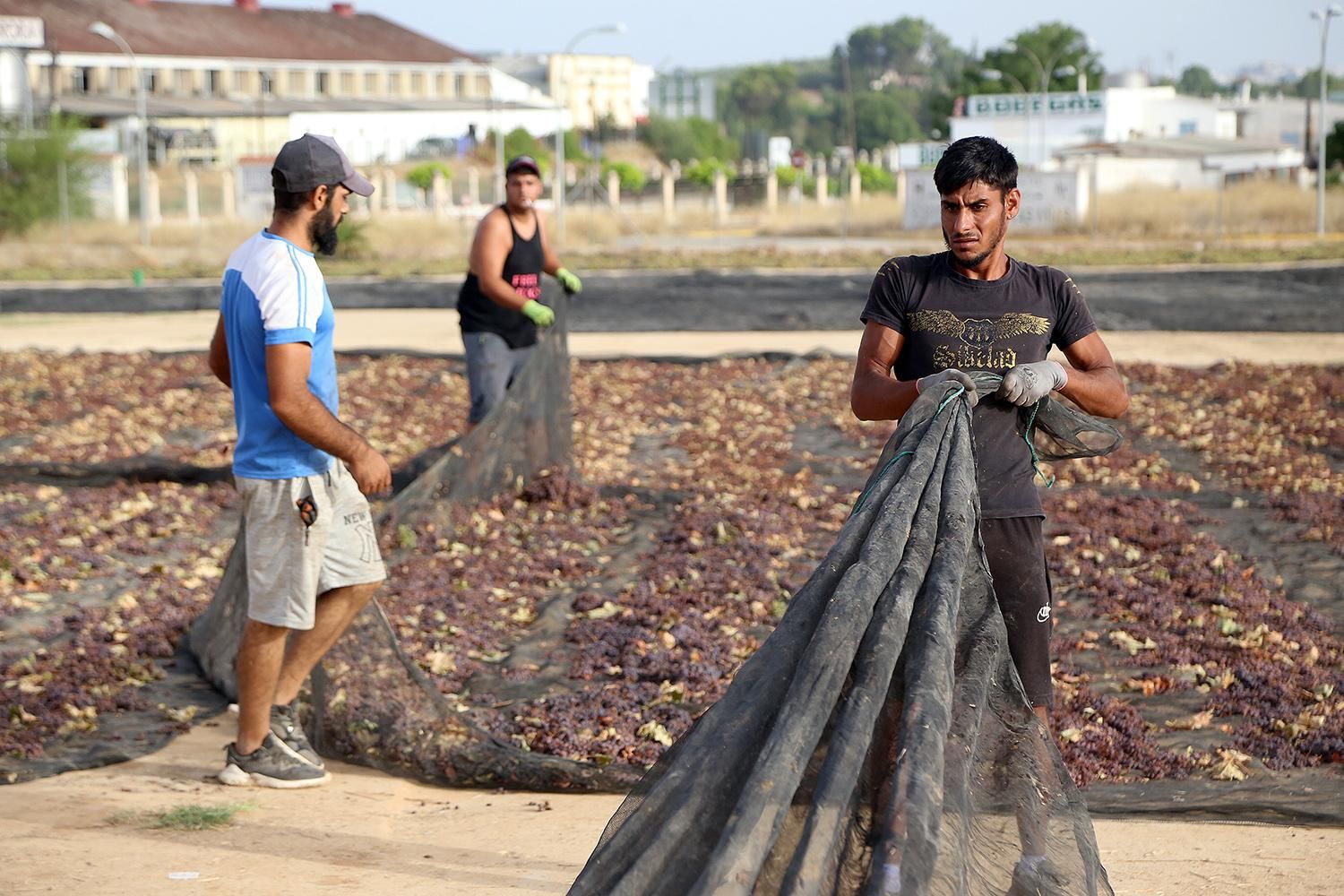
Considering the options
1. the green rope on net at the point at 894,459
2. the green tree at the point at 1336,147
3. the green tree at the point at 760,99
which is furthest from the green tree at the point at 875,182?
the green tree at the point at 760,99

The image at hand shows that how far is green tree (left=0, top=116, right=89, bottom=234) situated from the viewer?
1432 inches

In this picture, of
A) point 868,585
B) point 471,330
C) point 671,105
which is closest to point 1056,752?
point 868,585

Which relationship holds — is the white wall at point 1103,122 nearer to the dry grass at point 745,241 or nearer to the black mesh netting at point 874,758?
the dry grass at point 745,241

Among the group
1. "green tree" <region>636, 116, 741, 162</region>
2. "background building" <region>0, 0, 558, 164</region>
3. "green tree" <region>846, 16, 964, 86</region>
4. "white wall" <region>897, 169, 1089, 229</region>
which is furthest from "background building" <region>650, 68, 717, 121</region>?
"white wall" <region>897, 169, 1089, 229</region>

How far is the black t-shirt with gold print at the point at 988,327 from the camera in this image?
3561 mm

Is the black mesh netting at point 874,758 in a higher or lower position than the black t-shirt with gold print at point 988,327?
lower

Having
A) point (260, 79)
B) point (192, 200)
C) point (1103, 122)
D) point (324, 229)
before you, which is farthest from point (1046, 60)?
point (324, 229)

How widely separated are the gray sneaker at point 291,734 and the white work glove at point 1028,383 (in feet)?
8.46

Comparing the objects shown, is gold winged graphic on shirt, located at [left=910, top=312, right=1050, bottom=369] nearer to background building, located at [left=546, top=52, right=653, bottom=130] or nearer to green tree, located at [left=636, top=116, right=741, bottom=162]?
green tree, located at [left=636, top=116, right=741, bottom=162]

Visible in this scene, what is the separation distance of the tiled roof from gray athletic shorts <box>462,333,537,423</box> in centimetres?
6436

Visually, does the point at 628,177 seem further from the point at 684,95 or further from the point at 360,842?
the point at 684,95

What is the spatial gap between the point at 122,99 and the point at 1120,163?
44.0 meters

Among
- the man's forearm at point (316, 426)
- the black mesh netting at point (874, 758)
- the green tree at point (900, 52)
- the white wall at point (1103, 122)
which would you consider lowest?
the black mesh netting at point (874, 758)

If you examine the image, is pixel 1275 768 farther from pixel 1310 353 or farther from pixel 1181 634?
pixel 1310 353
